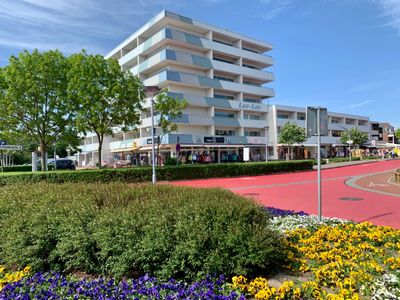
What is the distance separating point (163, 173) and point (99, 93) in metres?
8.87

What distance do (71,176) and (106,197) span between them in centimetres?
1373

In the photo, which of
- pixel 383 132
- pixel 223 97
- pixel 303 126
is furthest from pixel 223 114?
pixel 383 132

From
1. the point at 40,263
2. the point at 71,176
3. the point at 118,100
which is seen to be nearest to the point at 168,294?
the point at 40,263

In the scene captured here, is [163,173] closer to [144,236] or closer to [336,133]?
[144,236]

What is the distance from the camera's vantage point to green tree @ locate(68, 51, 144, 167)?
943 inches

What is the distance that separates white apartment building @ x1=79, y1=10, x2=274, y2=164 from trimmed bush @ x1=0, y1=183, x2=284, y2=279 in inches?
1354

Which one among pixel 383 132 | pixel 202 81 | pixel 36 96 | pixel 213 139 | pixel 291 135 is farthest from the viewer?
pixel 383 132

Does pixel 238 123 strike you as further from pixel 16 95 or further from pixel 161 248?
pixel 161 248

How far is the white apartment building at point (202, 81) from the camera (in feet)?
141

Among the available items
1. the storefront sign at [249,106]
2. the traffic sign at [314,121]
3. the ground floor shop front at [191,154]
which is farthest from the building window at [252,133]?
the traffic sign at [314,121]

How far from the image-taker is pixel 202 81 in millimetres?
45188

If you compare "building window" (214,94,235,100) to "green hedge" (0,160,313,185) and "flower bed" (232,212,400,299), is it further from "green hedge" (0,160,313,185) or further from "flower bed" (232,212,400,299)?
"flower bed" (232,212,400,299)

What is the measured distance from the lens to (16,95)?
2261 centimetres

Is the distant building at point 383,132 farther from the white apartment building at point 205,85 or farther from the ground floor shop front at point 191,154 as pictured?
the ground floor shop front at point 191,154
